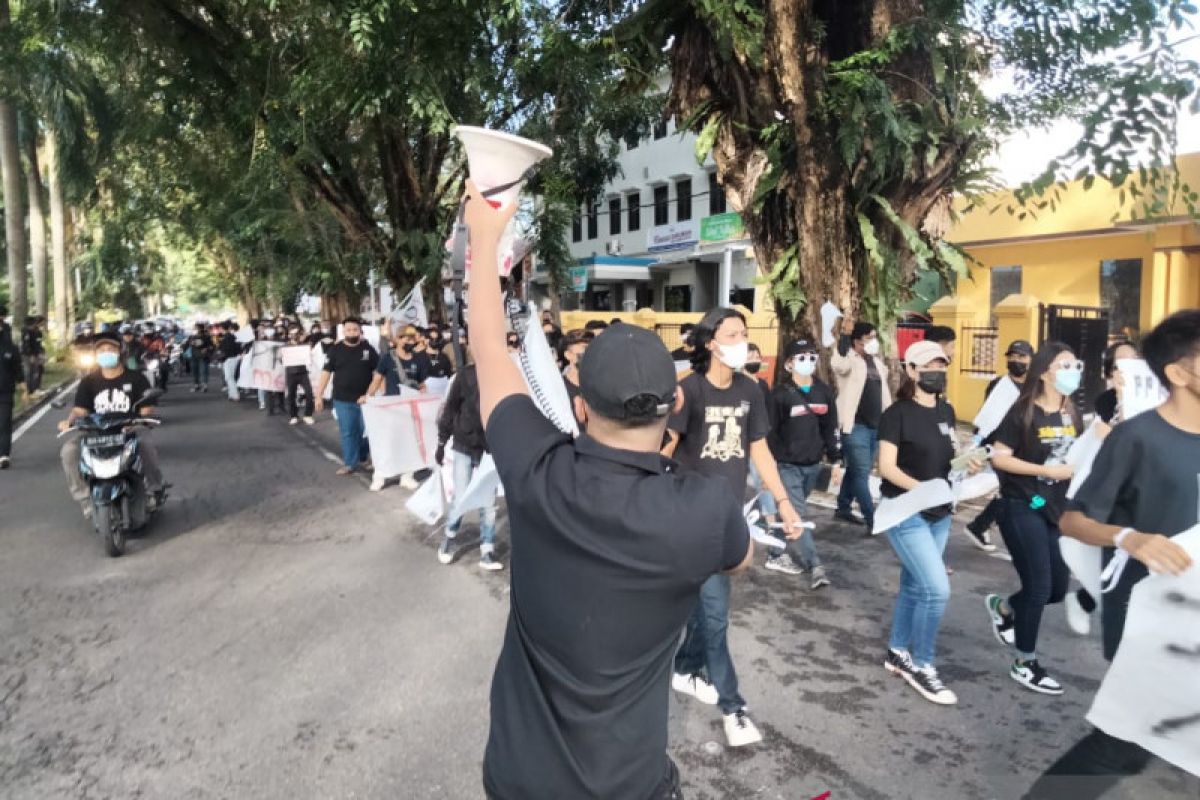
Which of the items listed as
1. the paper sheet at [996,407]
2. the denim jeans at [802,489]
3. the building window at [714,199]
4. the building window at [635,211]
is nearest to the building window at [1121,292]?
the denim jeans at [802,489]

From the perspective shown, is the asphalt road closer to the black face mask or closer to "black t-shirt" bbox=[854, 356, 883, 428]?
"black t-shirt" bbox=[854, 356, 883, 428]

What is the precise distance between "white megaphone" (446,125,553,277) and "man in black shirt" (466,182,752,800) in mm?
56

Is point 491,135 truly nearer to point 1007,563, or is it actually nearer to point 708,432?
point 708,432

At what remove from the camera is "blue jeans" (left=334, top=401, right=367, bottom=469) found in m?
9.85

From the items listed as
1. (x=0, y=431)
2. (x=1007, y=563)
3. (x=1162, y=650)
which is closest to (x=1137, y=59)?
(x=1162, y=650)

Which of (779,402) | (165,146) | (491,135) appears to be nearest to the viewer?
(491,135)

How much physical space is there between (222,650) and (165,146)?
13895 millimetres

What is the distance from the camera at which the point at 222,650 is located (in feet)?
15.4

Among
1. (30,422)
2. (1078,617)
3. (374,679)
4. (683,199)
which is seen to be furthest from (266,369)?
(683,199)

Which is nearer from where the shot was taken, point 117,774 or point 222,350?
point 117,774

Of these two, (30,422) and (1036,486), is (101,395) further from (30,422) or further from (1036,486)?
(30,422)

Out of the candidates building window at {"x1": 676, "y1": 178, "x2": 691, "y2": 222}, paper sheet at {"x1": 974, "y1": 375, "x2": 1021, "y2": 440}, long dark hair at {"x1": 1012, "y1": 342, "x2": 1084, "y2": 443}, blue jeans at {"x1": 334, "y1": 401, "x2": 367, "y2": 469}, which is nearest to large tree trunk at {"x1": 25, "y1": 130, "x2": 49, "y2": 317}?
blue jeans at {"x1": 334, "y1": 401, "x2": 367, "y2": 469}

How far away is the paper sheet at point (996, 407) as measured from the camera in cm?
472

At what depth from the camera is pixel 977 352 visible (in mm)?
13695
